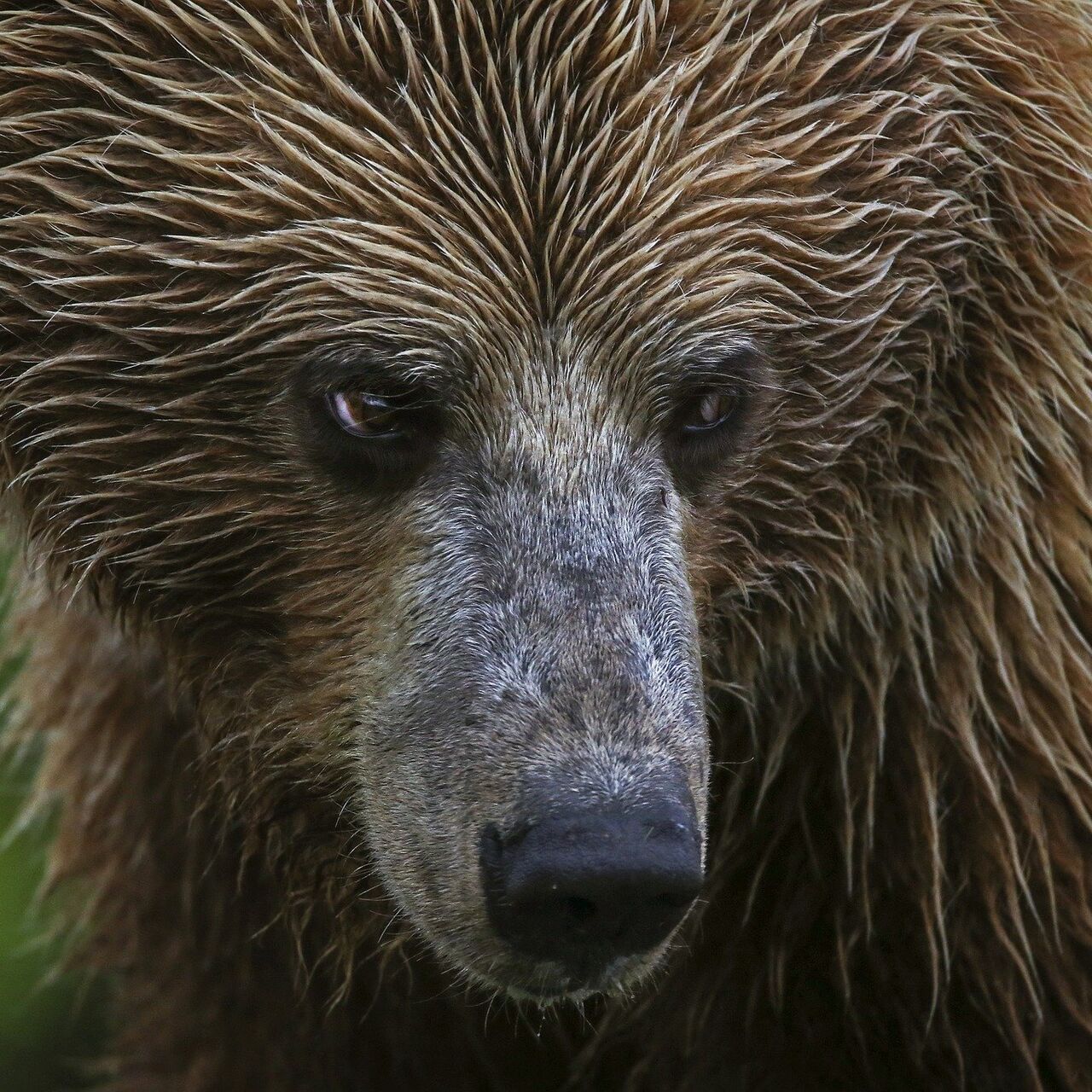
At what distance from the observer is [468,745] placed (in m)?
3.52

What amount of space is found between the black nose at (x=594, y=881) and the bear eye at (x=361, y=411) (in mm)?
799

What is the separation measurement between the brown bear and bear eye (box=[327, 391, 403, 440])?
0.6 inches

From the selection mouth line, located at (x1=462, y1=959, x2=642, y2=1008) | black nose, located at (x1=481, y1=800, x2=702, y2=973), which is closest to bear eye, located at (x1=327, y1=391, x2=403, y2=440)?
black nose, located at (x1=481, y1=800, x2=702, y2=973)

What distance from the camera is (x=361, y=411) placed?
11.9 feet

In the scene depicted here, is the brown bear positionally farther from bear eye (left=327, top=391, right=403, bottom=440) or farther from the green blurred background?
the green blurred background

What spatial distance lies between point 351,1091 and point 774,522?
2003mm

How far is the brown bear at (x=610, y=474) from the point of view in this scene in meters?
3.57

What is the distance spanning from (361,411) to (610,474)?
1.61 ft

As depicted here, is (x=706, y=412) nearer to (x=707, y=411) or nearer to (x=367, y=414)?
(x=707, y=411)

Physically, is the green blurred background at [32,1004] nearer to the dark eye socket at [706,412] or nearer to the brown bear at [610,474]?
the brown bear at [610,474]

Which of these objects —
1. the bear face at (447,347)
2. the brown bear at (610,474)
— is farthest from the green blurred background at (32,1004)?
the bear face at (447,347)

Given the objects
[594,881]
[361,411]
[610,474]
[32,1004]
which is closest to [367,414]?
[361,411]

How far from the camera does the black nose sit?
10.8ft

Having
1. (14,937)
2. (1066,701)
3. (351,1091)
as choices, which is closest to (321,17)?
(1066,701)
